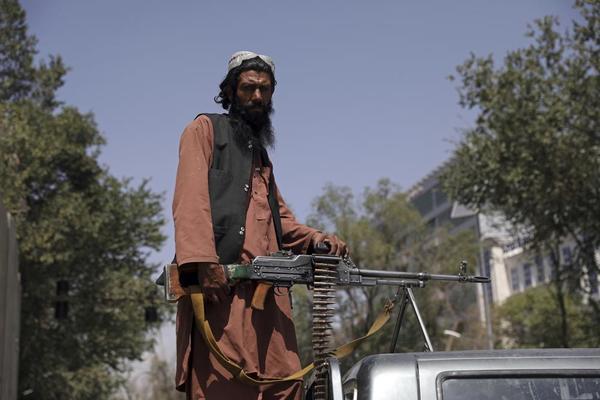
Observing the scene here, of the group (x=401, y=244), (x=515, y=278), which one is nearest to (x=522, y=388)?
(x=401, y=244)

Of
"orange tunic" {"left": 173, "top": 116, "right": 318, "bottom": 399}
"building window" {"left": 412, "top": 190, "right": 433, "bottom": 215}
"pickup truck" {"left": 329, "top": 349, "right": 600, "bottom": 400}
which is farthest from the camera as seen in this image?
"building window" {"left": 412, "top": 190, "right": 433, "bottom": 215}

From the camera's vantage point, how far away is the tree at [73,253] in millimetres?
25422

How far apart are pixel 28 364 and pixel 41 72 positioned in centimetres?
929

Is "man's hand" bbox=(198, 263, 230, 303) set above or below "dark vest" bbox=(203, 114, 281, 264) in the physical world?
below

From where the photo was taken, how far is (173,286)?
3.97m

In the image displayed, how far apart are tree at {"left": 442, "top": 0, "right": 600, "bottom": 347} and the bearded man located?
52.8ft

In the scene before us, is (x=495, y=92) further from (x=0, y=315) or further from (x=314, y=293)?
(x=314, y=293)

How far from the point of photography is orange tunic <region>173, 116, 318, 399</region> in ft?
12.7

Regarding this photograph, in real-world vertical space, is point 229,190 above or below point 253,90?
→ below

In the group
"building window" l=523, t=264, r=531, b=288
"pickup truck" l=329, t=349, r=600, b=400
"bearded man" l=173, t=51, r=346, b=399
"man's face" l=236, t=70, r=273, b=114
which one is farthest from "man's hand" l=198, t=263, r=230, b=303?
"building window" l=523, t=264, r=531, b=288

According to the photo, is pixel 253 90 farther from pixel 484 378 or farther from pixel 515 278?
pixel 515 278

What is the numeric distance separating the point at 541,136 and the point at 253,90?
53.7 ft

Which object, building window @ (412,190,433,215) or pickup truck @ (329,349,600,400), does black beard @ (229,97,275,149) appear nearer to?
pickup truck @ (329,349,600,400)

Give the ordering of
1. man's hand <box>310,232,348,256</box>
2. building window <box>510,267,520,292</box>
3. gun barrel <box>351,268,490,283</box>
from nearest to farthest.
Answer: gun barrel <box>351,268,490,283</box>, man's hand <box>310,232,348,256</box>, building window <box>510,267,520,292</box>
